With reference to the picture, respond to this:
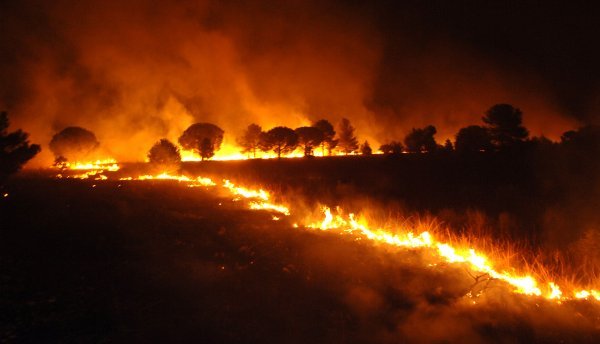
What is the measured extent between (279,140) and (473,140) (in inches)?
1309

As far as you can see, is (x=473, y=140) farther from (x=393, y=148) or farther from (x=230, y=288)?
(x=230, y=288)

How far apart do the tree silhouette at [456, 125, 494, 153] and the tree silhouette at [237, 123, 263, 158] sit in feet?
120

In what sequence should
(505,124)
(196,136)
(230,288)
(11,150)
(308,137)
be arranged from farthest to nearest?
(308,137) < (196,136) < (505,124) < (11,150) < (230,288)

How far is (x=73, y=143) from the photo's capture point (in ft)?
219

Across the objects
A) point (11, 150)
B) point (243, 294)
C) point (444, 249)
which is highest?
point (11, 150)

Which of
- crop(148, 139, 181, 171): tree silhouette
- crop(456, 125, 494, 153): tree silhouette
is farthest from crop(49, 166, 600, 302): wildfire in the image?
crop(456, 125, 494, 153): tree silhouette

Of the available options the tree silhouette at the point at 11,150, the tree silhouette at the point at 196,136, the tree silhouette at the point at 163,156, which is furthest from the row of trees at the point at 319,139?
the tree silhouette at the point at 11,150

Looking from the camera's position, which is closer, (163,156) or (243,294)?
(243,294)

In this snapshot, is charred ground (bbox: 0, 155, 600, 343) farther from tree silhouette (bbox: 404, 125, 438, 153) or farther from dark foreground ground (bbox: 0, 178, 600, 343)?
tree silhouette (bbox: 404, 125, 438, 153)

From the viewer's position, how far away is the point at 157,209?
57.3 feet

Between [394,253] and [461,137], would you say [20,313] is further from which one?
[461,137]

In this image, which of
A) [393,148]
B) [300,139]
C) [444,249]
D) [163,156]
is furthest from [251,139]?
[444,249]

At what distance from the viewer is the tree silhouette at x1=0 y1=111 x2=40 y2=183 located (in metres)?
19.5

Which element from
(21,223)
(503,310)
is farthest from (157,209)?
(503,310)
